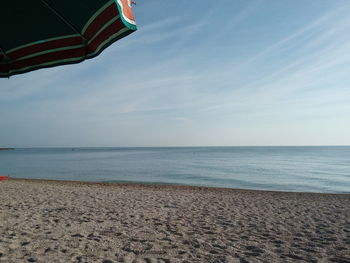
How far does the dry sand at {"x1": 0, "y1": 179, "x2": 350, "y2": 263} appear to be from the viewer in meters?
4.50

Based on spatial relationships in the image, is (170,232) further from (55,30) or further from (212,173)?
(212,173)

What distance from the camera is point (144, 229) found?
6.00 metres

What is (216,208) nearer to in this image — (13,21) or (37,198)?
(37,198)

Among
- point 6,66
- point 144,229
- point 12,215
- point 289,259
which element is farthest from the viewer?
point 12,215

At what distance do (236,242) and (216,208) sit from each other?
3.40 meters

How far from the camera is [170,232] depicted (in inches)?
228

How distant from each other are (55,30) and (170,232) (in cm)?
464

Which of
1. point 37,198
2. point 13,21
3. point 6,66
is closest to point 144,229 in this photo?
point 6,66

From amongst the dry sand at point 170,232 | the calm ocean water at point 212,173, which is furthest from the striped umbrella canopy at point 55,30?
the calm ocean water at point 212,173

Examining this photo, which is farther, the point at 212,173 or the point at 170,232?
the point at 212,173

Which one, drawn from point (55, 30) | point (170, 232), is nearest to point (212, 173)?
point (170, 232)

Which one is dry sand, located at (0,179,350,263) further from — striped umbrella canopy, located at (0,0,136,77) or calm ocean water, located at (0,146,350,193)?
calm ocean water, located at (0,146,350,193)

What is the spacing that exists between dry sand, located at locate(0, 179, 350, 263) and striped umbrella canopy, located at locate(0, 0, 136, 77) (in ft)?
10.4

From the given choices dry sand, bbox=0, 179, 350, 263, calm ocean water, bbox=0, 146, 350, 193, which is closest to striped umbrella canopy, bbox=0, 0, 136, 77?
dry sand, bbox=0, 179, 350, 263
